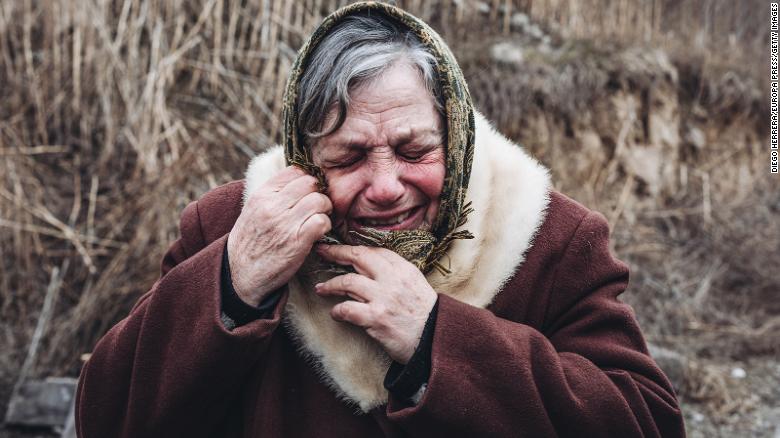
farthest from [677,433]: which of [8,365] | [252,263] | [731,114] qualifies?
[731,114]

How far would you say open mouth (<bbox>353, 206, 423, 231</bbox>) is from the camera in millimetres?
1857

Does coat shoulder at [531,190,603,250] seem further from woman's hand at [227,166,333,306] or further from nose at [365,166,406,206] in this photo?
woman's hand at [227,166,333,306]

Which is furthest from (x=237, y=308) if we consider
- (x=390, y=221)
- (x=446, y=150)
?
(x=446, y=150)

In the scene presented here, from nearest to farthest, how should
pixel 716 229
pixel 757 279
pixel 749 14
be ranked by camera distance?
pixel 757 279, pixel 716 229, pixel 749 14

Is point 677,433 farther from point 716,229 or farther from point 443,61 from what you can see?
point 716,229

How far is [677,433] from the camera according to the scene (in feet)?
6.06

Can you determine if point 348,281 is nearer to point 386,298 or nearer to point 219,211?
point 386,298

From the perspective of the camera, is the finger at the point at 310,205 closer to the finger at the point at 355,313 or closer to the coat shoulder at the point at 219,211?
the finger at the point at 355,313

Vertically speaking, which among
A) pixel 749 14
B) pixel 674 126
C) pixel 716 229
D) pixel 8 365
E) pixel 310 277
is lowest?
pixel 8 365

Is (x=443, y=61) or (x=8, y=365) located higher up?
(x=443, y=61)

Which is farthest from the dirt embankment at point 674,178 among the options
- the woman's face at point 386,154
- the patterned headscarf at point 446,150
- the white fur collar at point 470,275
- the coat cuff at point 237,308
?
the coat cuff at point 237,308

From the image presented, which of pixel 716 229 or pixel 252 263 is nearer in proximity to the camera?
pixel 252 263

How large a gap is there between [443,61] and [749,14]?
7.57 metres

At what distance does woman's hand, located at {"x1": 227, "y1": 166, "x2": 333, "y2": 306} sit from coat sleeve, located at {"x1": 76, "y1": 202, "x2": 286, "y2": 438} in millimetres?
64
